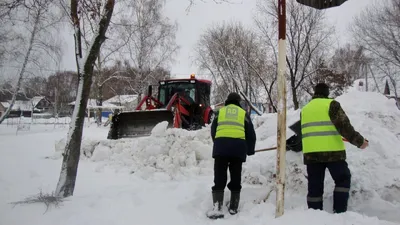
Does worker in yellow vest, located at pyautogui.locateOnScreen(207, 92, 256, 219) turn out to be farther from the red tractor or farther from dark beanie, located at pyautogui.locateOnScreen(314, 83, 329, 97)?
the red tractor

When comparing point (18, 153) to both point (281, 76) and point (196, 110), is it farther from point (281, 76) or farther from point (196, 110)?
point (281, 76)

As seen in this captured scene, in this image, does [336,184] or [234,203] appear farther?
[234,203]

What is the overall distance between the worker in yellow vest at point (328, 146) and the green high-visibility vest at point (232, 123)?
854 mm

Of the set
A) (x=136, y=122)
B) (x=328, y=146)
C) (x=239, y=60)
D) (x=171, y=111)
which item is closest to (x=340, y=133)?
(x=328, y=146)

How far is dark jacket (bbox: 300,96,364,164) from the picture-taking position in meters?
3.77

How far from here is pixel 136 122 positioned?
10.8 metres

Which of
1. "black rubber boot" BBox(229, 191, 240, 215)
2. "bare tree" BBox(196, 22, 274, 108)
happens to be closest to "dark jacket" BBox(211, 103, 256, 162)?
"black rubber boot" BBox(229, 191, 240, 215)

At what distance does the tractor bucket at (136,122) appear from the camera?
34.2ft

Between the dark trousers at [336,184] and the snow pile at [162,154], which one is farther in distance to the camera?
the snow pile at [162,154]

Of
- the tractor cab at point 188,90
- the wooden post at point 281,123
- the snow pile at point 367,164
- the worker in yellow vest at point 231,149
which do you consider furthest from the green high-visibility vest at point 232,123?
the tractor cab at point 188,90

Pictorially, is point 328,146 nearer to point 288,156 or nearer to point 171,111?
point 288,156

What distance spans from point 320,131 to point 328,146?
0.20 metres

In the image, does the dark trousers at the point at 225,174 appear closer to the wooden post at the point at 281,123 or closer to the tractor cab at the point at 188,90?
the wooden post at the point at 281,123

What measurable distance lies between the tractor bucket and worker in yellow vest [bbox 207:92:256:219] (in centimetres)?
585
